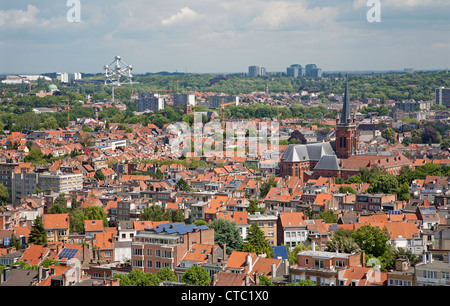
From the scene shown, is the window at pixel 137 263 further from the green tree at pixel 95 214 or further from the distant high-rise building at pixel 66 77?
the distant high-rise building at pixel 66 77

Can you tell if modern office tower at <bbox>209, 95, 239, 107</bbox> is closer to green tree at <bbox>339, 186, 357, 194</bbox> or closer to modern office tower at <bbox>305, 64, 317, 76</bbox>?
modern office tower at <bbox>305, 64, 317, 76</bbox>

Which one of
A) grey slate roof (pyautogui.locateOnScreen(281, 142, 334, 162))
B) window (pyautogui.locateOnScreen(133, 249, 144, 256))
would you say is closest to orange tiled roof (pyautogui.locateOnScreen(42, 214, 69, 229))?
window (pyautogui.locateOnScreen(133, 249, 144, 256))

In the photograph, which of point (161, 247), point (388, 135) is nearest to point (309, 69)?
point (388, 135)

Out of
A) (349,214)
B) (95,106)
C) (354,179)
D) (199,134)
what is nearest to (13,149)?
(199,134)

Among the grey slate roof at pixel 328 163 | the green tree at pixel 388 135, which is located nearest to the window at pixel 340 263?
the grey slate roof at pixel 328 163

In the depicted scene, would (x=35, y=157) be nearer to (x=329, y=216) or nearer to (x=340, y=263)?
(x=329, y=216)
